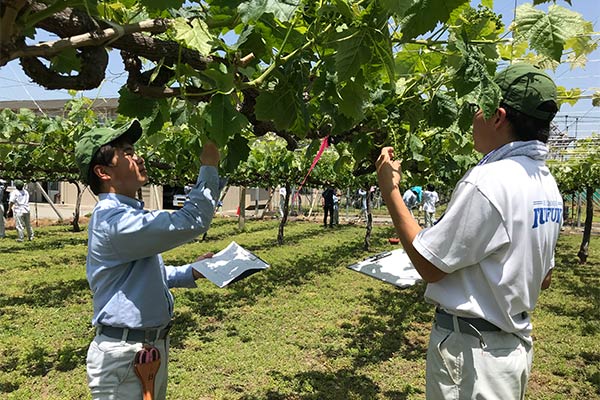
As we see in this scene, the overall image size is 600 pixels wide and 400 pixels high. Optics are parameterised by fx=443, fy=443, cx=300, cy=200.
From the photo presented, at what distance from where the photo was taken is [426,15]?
39.4 inches

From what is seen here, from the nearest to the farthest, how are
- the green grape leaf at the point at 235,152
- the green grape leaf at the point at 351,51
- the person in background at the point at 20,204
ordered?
the green grape leaf at the point at 351,51, the green grape leaf at the point at 235,152, the person in background at the point at 20,204

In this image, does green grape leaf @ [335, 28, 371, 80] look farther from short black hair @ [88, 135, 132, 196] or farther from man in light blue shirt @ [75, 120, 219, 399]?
short black hair @ [88, 135, 132, 196]

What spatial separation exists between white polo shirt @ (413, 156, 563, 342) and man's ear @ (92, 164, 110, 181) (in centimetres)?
117

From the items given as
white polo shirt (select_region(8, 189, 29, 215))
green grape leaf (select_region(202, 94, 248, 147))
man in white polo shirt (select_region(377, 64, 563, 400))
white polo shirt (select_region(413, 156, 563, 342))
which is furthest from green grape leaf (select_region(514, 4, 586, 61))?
white polo shirt (select_region(8, 189, 29, 215))

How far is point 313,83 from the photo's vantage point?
1.73 m

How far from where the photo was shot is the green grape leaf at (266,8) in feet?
3.15

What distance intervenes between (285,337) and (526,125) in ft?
12.8

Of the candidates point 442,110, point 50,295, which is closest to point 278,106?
point 442,110

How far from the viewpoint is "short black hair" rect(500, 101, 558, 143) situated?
1330 mm

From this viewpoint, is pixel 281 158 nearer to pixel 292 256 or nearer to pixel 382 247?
pixel 292 256

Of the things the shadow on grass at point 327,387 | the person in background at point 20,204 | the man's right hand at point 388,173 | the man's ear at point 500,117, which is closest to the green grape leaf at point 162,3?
the man's right hand at point 388,173

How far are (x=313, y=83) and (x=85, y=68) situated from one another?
2.65 feet

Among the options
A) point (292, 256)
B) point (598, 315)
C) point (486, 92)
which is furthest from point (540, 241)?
point (292, 256)

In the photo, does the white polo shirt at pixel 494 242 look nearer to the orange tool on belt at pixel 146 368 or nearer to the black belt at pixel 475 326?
the black belt at pixel 475 326
